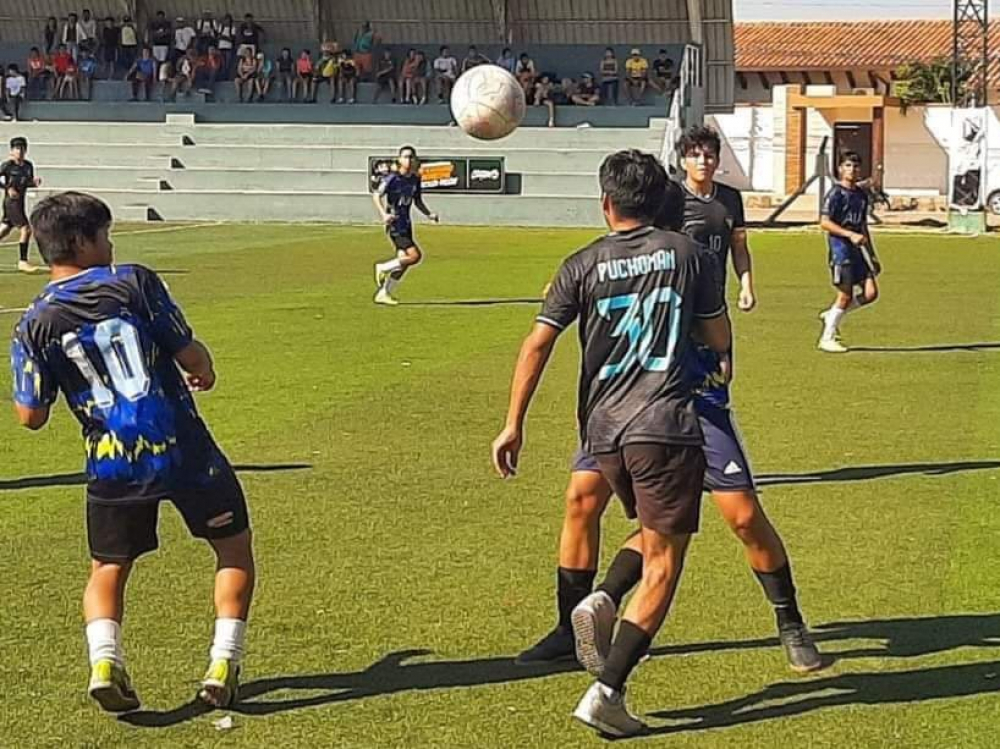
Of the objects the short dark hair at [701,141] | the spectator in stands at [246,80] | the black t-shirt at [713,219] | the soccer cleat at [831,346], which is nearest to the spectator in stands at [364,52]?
the spectator in stands at [246,80]

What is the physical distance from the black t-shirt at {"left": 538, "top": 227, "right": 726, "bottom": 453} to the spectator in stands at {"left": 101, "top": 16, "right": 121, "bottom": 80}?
44.0 meters

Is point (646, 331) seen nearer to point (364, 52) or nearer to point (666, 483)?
point (666, 483)

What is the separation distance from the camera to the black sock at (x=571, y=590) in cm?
640

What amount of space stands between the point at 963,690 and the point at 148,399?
9.75 ft

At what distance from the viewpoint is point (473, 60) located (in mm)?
45312

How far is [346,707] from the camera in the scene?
5.85 metres

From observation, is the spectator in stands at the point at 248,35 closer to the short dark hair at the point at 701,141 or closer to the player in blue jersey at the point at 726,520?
the short dark hair at the point at 701,141

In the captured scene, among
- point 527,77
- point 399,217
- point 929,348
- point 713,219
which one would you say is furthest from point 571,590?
point 527,77

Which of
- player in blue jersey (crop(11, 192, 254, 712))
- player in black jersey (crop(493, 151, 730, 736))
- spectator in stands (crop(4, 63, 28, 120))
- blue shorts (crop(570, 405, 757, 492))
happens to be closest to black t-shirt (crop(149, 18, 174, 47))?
spectator in stands (crop(4, 63, 28, 120))

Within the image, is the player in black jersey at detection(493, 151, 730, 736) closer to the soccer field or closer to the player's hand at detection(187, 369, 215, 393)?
the soccer field

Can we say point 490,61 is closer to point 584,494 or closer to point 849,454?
point 849,454

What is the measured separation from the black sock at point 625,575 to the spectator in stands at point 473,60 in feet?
129

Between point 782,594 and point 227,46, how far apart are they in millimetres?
42390

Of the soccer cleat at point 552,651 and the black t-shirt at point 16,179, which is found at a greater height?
the black t-shirt at point 16,179
